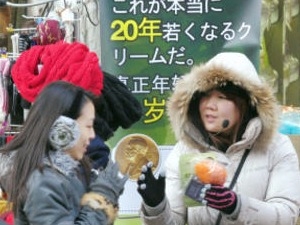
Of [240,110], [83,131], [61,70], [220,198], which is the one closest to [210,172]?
[220,198]

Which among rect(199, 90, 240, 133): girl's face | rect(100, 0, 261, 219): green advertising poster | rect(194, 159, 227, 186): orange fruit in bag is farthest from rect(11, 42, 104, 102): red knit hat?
rect(100, 0, 261, 219): green advertising poster

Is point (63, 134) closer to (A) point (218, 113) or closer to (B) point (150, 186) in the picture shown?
(B) point (150, 186)

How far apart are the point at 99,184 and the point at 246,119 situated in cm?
95

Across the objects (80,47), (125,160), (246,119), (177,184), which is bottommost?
(125,160)

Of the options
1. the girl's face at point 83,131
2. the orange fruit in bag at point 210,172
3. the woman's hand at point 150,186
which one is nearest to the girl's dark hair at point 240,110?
the orange fruit in bag at point 210,172

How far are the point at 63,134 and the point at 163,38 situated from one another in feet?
9.20

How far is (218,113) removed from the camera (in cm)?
342

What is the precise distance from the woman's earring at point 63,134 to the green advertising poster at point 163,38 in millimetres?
2691

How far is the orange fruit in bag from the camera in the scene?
125 inches

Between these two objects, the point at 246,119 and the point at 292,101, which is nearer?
the point at 246,119

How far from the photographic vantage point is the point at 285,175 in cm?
337

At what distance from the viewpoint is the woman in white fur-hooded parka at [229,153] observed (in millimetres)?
3238

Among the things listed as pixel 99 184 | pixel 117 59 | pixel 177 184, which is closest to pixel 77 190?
pixel 99 184

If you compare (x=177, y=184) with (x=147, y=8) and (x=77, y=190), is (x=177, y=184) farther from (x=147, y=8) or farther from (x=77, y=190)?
(x=147, y=8)
